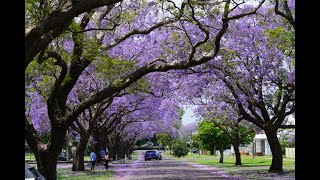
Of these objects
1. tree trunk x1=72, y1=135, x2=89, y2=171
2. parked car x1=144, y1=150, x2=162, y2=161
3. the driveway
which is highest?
tree trunk x1=72, y1=135, x2=89, y2=171

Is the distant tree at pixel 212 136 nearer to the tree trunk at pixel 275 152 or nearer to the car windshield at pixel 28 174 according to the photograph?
the tree trunk at pixel 275 152

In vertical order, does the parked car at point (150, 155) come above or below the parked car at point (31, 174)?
below

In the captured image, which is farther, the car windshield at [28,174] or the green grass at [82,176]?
the green grass at [82,176]

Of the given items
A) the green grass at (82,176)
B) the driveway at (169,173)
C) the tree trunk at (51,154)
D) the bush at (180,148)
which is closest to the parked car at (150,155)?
the bush at (180,148)

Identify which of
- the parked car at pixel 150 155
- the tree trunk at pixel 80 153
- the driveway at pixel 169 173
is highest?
the tree trunk at pixel 80 153

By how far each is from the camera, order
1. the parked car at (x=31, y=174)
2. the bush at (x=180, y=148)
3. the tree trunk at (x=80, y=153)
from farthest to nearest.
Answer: the bush at (x=180, y=148) → the tree trunk at (x=80, y=153) → the parked car at (x=31, y=174)

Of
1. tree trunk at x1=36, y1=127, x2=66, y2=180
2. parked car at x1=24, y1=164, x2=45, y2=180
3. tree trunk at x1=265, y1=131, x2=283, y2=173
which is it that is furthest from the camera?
tree trunk at x1=265, y1=131, x2=283, y2=173

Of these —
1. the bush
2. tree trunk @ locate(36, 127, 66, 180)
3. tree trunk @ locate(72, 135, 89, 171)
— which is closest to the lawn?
tree trunk @ locate(72, 135, 89, 171)

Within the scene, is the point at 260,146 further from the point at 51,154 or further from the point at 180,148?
the point at 51,154

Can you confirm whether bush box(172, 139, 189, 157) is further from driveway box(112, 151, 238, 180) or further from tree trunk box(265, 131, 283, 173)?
tree trunk box(265, 131, 283, 173)

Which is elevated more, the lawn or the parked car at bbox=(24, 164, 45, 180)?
the parked car at bbox=(24, 164, 45, 180)

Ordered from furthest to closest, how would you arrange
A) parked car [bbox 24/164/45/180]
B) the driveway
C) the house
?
the house, the driveway, parked car [bbox 24/164/45/180]

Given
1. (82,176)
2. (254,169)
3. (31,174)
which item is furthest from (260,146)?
(31,174)
